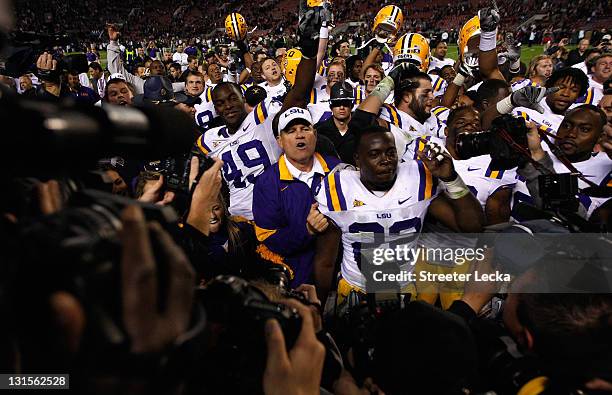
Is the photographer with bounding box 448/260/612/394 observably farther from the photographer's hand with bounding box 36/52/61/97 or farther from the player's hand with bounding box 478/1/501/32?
the photographer's hand with bounding box 36/52/61/97

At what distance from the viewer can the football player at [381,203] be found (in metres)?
2.68

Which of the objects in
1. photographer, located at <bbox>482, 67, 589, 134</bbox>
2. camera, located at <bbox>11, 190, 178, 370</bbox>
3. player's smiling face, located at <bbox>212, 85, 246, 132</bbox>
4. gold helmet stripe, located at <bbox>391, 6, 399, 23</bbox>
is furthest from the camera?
gold helmet stripe, located at <bbox>391, 6, 399, 23</bbox>

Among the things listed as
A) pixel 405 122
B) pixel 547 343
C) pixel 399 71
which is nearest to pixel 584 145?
pixel 405 122

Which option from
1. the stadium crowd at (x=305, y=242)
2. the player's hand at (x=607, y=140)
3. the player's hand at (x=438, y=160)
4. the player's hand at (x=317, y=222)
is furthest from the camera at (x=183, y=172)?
the player's hand at (x=607, y=140)

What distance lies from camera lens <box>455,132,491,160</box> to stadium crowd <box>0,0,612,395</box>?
0.04 feet

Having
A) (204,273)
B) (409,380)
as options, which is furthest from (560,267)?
(204,273)

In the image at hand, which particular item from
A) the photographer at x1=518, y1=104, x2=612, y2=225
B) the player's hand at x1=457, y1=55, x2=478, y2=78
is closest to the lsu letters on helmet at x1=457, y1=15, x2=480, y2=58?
the player's hand at x1=457, y1=55, x2=478, y2=78

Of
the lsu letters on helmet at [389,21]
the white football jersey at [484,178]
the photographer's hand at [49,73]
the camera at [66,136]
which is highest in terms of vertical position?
the lsu letters on helmet at [389,21]

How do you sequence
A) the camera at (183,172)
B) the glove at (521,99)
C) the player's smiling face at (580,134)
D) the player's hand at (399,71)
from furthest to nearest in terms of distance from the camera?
the player's hand at (399,71), the glove at (521,99), the player's smiling face at (580,134), the camera at (183,172)

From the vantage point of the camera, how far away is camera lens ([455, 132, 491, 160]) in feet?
8.32

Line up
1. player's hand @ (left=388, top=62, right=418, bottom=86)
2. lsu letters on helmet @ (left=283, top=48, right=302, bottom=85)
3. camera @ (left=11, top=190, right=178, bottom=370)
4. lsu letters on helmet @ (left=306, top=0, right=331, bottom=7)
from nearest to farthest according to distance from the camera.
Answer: camera @ (left=11, top=190, right=178, bottom=370) < lsu letters on helmet @ (left=306, top=0, right=331, bottom=7) < player's hand @ (left=388, top=62, right=418, bottom=86) < lsu letters on helmet @ (left=283, top=48, right=302, bottom=85)

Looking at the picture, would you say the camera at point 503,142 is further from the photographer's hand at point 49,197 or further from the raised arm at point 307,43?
the photographer's hand at point 49,197

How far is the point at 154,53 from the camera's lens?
53.7 feet

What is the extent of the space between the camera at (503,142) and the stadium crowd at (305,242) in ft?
0.04
